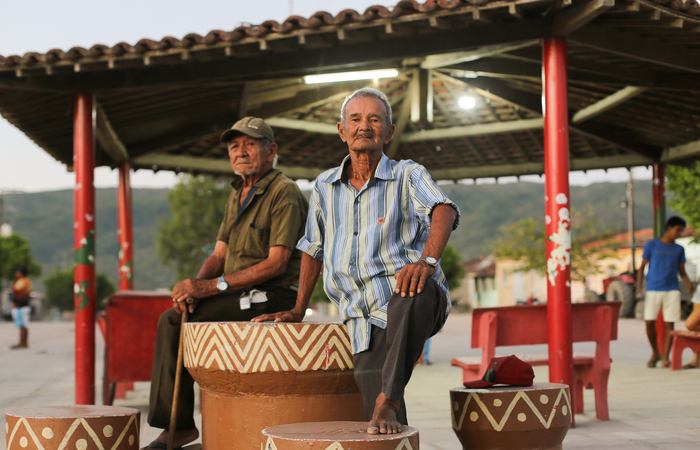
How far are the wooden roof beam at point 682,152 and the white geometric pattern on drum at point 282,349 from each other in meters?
7.87

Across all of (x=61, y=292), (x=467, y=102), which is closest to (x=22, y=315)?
Result: (x=467, y=102)

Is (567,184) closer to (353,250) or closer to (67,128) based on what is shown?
(353,250)

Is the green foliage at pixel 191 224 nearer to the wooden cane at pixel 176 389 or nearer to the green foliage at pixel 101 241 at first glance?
the wooden cane at pixel 176 389

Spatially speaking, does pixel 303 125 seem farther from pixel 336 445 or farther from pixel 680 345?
pixel 336 445

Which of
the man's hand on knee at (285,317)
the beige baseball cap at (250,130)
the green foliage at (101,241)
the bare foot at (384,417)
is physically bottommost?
the bare foot at (384,417)

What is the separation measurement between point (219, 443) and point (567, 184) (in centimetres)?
331

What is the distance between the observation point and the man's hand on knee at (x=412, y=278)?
106 inches

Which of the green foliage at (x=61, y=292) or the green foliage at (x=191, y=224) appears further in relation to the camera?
the green foliage at (x=61, y=292)

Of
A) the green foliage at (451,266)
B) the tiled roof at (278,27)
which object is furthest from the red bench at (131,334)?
the green foliage at (451,266)

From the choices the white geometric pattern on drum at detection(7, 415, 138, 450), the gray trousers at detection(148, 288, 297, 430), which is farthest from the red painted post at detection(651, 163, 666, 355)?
the white geometric pattern on drum at detection(7, 415, 138, 450)

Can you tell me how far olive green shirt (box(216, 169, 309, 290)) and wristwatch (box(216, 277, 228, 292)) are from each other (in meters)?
0.23

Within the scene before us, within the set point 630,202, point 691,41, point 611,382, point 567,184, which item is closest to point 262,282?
point 567,184

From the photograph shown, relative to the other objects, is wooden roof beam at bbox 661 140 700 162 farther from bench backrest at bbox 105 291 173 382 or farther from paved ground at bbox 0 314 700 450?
bench backrest at bbox 105 291 173 382

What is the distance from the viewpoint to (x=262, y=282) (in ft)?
12.7
